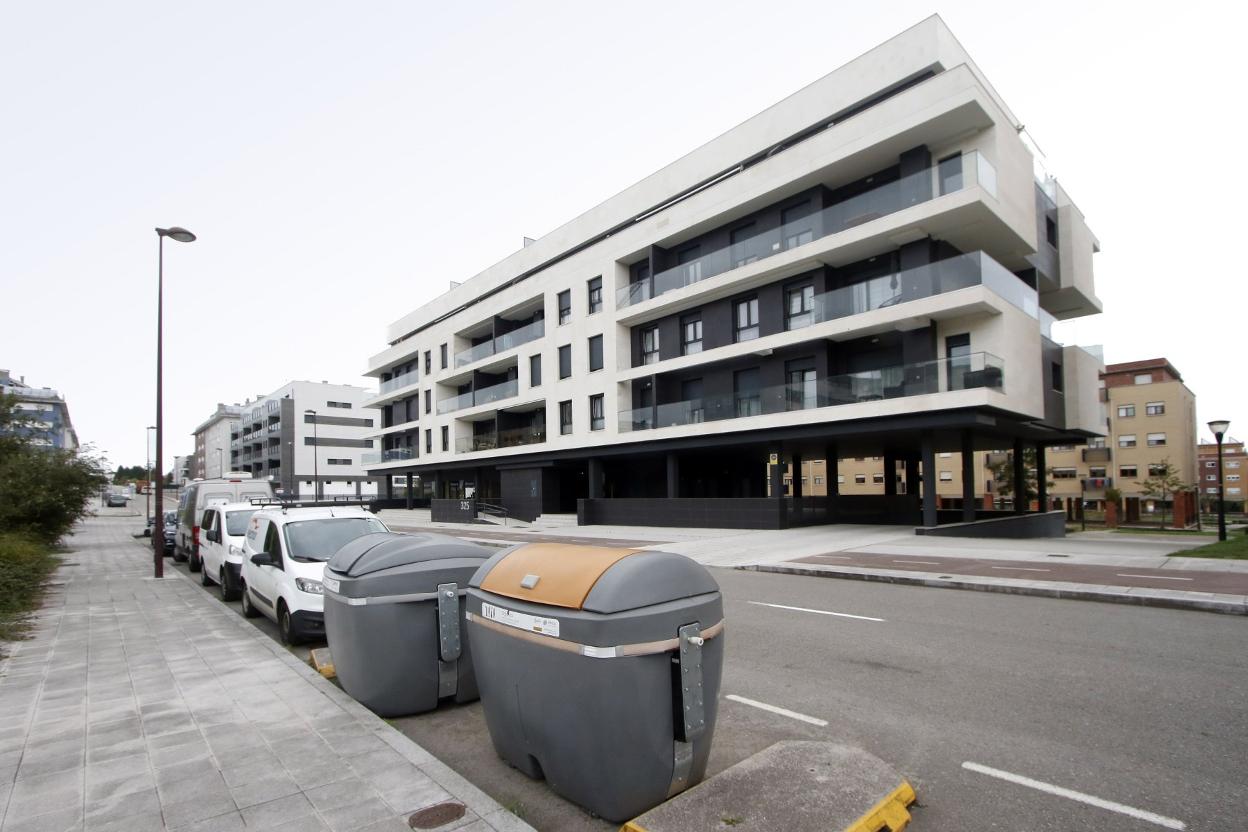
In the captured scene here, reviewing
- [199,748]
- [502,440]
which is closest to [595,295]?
[502,440]

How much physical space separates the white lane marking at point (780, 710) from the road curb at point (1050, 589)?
7.31m

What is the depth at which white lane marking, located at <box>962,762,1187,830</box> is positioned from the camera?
11.3 feet

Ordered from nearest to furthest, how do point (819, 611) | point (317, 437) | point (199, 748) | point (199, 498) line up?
point (199, 748), point (819, 611), point (199, 498), point (317, 437)

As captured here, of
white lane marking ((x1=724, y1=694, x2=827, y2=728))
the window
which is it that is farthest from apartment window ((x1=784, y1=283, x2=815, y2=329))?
white lane marking ((x1=724, y1=694, x2=827, y2=728))

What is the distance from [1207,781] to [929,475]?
61.9 feet

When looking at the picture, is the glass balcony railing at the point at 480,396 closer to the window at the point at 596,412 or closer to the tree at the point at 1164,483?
the window at the point at 596,412

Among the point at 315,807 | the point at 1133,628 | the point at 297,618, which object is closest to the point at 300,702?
the point at 315,807

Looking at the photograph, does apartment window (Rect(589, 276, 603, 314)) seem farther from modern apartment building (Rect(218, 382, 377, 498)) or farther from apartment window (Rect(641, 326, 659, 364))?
modern apartment building (Rect(218, 382, 377, 498))

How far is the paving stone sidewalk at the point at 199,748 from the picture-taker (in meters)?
3.54

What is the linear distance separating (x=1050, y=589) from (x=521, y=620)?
32.9ft

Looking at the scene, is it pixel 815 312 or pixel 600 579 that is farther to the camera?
pixel 815 312

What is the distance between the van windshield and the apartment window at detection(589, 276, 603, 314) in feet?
85.9

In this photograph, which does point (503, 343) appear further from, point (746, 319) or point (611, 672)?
point (611, 672)

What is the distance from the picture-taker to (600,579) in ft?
11.0
